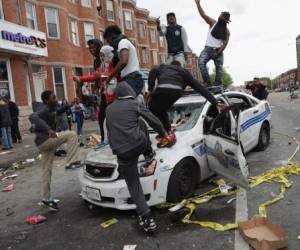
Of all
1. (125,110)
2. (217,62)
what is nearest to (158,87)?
(125,110)

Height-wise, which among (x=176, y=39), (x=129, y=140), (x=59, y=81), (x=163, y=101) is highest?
(x=59, y=81)

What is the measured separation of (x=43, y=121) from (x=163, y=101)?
6.13 ft

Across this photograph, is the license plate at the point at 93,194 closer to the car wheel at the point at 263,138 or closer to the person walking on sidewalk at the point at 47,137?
the person walking on sidewalk at the point at 47,137

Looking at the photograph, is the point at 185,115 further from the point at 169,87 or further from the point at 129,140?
the point at 129,140

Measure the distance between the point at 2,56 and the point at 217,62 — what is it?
13207mm

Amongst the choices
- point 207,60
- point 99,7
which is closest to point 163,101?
point 207,60

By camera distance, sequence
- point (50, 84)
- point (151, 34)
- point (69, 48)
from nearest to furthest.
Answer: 1. point (50, 84)
2. point (69, 48)
3. point (151, 34)

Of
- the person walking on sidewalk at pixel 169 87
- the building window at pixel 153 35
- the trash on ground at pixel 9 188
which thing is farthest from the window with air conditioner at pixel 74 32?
the building window at pixel 153 35

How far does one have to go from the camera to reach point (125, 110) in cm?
424

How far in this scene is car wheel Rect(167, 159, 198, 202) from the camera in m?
4.82

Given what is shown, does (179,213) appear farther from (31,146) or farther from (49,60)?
(49,60)

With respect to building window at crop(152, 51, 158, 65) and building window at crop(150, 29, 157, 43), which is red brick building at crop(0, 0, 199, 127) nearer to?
building window at crop(152, 51, 158, 65)

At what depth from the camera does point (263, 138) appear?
26.2ft

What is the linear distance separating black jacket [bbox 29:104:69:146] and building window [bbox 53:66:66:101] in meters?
17.5
